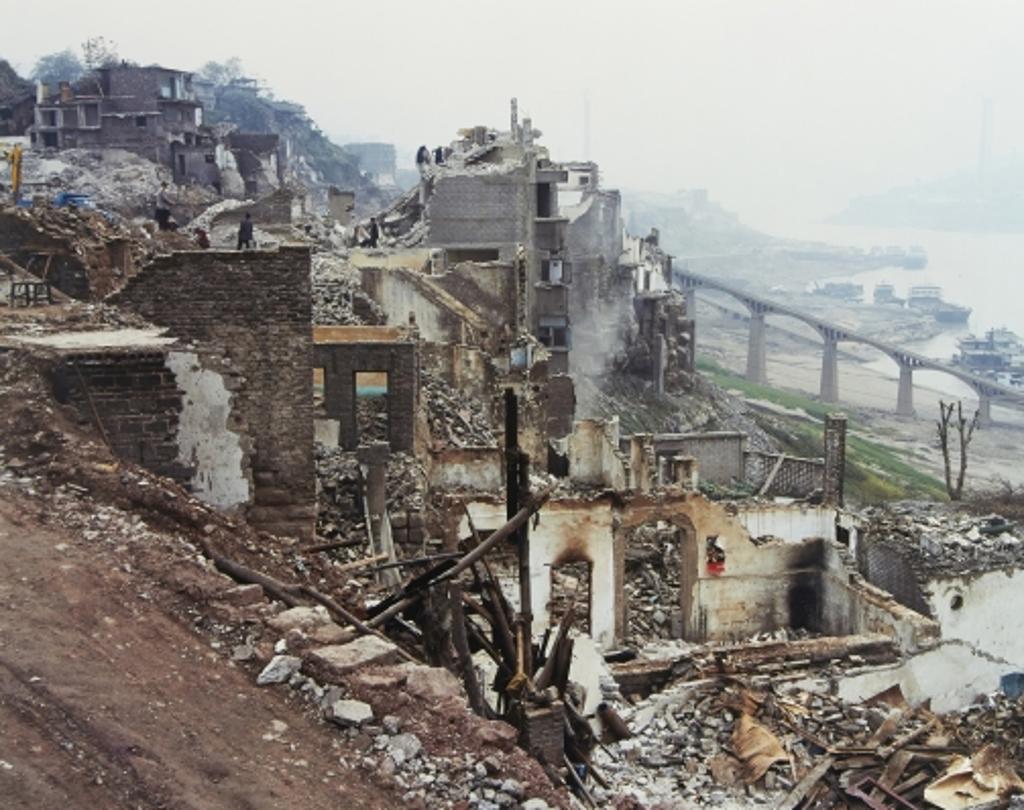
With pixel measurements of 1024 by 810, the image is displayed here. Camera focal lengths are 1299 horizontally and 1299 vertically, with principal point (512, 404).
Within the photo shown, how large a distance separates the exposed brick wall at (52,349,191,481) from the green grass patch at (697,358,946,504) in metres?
33.9

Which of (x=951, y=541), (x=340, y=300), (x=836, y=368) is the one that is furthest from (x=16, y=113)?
(x=836, y=368)

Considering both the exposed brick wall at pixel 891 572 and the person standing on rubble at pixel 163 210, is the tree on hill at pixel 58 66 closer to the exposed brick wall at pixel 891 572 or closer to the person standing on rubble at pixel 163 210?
the person standing on rubble at pixel 163 210

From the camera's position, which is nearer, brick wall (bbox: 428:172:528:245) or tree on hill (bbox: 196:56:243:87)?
brick wall (bbox: 428:172:528:245)

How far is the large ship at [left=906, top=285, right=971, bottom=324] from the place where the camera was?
12138cm

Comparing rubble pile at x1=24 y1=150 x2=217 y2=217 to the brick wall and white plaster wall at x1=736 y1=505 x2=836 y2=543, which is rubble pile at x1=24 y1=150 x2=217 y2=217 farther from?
white plaster wall at x1=736 y1=505 x2=836 y2=543

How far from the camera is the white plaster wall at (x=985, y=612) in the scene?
65.8 feet

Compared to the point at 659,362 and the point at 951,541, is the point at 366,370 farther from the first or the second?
the point at 659,362

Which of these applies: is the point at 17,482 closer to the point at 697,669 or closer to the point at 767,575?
the point at 697,669

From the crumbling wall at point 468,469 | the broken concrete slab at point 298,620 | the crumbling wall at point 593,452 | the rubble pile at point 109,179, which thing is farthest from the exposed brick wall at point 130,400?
the rubble pile at point 109,179

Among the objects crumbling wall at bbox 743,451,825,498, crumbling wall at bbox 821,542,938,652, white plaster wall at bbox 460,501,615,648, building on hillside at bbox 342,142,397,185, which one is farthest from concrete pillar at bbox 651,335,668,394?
building on hillside at bbox 342,142,397,185

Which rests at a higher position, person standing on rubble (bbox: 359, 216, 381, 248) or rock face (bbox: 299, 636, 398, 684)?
person standing on rubble (bbox: 359, 216, 381, 248)

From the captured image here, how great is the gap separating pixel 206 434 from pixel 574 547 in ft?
33.8

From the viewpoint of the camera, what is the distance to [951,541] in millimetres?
21250

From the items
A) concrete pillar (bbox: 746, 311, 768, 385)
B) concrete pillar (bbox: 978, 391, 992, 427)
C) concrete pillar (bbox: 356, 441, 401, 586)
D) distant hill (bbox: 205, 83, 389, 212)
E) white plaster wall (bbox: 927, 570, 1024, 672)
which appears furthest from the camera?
distant hill (bbox: 205, 83, 389, 212)
